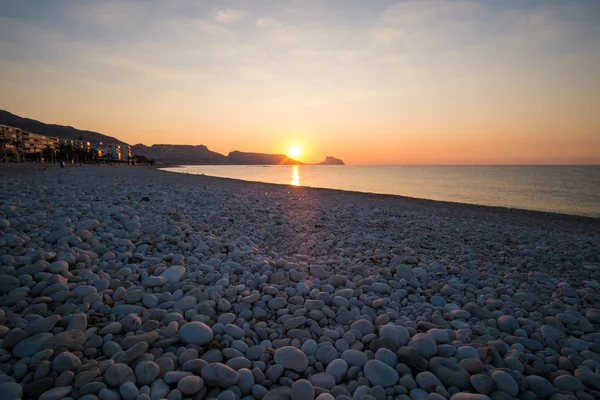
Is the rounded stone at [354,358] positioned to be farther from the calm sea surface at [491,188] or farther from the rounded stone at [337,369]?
the calm sea surface at [491,188]

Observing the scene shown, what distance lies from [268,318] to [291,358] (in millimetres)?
743

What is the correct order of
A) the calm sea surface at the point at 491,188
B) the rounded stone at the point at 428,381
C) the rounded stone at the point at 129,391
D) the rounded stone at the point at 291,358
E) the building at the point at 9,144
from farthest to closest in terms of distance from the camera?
the building at the point at 9,144 < the calm sea surface at the point at 491,188 < the rounded stone at the point at 291,358 < the rounded stone at the point at 428,381 < the rounded stone at the point at 129,391

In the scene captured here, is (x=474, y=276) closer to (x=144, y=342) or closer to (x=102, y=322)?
(x=144, y=342)

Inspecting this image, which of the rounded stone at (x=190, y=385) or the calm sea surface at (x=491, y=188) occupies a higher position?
the calm sea surface at (x=491, y=188)

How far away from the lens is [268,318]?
327 cm

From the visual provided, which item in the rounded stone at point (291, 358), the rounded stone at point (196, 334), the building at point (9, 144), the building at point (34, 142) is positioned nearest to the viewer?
the rounded stone at point (291, 358)

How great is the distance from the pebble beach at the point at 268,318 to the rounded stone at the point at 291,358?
0.04ft

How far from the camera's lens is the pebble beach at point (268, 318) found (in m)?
2.31

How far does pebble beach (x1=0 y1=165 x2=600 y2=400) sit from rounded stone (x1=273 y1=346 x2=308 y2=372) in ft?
0.04

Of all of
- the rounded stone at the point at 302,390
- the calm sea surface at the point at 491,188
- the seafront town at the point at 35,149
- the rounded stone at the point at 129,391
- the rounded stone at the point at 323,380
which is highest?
the seafront town at the point at 35,149

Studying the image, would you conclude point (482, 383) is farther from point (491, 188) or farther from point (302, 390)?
point (491, 188)

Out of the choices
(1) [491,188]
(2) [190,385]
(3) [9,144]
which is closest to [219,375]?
(2) [190,385]

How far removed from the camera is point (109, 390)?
2084 millimetres

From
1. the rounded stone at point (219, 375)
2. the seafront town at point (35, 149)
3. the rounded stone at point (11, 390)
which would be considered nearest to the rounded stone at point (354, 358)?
the rounded stone at point (219, 375)
